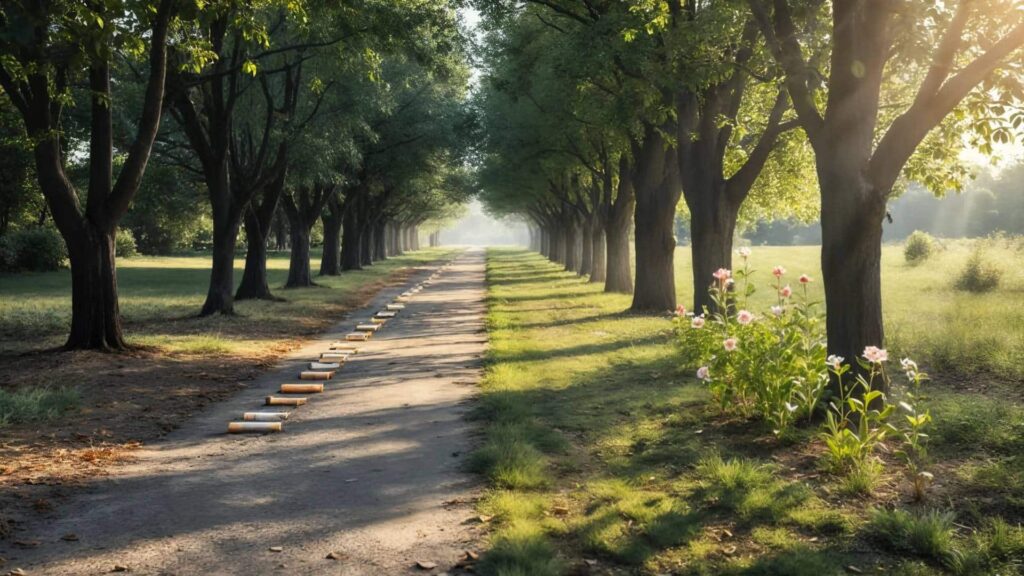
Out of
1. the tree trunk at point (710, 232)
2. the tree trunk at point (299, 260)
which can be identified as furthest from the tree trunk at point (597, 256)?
the tree trunk at point (710, 232)

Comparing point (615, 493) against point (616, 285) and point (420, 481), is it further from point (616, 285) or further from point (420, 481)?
point (616, 285)

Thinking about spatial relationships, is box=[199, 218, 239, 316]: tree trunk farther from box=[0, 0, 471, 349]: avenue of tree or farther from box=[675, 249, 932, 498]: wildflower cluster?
box=[675, 249, 932, 498]: wildflower cluster

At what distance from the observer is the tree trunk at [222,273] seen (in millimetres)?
18500

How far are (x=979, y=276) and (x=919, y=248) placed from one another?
16366mm

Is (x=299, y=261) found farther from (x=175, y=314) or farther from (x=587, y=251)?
(x=587, y=251)

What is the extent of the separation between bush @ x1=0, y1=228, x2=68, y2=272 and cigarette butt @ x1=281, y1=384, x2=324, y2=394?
30367mm

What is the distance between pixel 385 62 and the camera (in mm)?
26406

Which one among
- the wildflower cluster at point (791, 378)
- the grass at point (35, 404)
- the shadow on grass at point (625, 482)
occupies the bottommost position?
the shadow on grass at point (625, 482)

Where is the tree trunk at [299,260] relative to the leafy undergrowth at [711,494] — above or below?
above

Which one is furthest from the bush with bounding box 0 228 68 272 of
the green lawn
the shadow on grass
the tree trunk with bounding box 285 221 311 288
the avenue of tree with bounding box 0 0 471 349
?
the shadow on grass

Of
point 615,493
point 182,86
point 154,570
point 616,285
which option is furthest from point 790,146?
point 154,570

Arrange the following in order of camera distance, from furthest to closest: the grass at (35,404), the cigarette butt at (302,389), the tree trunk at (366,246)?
the tree trunk at (366,246), the cigarette butt at (302,389), the grass at (35,404)

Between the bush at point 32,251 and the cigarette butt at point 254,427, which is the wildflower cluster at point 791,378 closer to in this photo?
the cigarette butt at point 254,427

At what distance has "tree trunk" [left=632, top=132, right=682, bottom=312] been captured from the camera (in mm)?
19000
